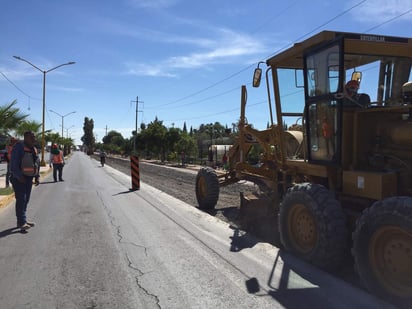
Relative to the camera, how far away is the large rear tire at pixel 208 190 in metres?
11.5

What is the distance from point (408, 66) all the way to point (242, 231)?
4.27 m

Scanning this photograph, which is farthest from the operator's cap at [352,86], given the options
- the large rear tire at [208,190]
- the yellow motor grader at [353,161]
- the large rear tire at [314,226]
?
the large rear tire at [208,190]

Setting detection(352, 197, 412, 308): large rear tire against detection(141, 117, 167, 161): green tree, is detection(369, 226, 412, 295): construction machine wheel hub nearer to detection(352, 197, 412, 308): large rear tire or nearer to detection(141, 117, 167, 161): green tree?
detection(352, 197, 412, 308): large rear tire

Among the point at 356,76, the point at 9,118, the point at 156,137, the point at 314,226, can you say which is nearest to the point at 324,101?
the point at 356,76

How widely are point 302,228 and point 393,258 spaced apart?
186 centimetres

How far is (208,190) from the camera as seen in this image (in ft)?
37.7

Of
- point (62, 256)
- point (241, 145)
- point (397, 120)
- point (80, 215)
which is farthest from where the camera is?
point (241, 145)

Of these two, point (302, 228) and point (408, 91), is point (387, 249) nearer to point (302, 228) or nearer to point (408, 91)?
point (302, 228)

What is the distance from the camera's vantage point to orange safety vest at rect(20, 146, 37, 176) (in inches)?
323

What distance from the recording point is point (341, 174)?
640cm

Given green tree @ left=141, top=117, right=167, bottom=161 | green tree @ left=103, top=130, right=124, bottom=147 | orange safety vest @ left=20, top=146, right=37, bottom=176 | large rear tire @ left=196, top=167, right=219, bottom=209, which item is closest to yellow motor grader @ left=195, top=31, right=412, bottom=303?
large rear tire @ left=196, top=167, right=219, bottom=209

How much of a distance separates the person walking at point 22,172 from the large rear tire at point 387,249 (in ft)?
20.5

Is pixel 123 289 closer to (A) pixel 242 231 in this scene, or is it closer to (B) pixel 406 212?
(B) pixel 406 212

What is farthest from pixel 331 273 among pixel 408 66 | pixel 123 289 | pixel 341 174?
pixel 408 66
